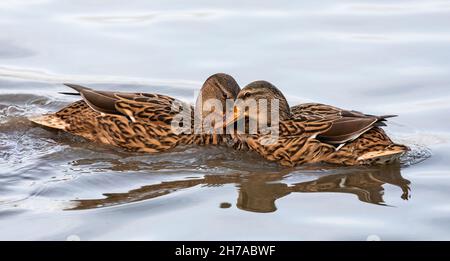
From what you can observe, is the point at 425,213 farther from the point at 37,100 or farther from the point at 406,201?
the point at 37,100

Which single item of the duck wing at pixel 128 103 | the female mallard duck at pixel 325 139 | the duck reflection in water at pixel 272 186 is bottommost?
the duck reflection in water at pixel 272 186

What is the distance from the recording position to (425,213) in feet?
28.1

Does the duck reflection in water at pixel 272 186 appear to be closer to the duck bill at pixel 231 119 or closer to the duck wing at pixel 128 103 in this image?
the duck bill at pixel 231 119

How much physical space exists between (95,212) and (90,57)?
532 cm

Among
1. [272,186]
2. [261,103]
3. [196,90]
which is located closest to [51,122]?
[196,90]

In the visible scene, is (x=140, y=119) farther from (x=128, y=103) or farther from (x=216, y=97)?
(x=216, y=97)

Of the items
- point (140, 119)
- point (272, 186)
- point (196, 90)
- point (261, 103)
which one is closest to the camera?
point (272, 186)

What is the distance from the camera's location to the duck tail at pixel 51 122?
11297 mm

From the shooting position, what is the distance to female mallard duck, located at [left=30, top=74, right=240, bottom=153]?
10867 mm

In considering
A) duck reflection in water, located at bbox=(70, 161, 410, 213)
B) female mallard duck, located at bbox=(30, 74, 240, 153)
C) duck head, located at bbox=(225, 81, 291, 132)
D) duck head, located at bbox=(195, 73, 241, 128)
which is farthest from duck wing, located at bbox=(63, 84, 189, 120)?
duck reflection in water, located at bbox=(70, 161, 410, 213)

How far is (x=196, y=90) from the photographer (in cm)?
1257

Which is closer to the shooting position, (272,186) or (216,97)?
(272,186)

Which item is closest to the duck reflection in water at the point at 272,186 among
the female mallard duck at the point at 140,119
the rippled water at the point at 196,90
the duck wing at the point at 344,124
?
the rippled water at the point at 196,90

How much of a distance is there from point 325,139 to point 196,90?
8.60ft
